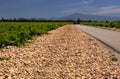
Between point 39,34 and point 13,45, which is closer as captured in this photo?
point 13,45

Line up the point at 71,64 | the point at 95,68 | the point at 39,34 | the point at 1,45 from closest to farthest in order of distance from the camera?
1. the point at 95,68
2. the point at 71,64
3. the point at 1,45
4. the point at 39,34

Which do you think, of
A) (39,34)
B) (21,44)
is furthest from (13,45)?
(39,34)

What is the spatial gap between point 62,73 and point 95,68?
1.54 meters

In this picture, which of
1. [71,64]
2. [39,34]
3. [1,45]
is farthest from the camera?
[39,34]

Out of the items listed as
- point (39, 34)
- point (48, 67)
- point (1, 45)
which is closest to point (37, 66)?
point (48, 67)

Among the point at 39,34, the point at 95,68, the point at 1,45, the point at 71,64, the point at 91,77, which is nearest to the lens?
the point at 91,77

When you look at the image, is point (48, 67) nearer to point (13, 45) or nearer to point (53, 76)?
point (53, 76)

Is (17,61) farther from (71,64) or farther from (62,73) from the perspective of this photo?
(62,73)

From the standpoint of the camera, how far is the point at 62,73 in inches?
415

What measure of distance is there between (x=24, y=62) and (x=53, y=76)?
3.03 meters

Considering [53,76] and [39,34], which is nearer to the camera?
[53,76]

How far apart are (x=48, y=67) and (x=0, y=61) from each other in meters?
2.19

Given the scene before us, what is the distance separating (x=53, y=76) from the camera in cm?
1011

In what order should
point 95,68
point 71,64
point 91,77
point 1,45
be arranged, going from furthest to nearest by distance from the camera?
point 1,45 < point 71,64 < point 95,68 < point 91,77
